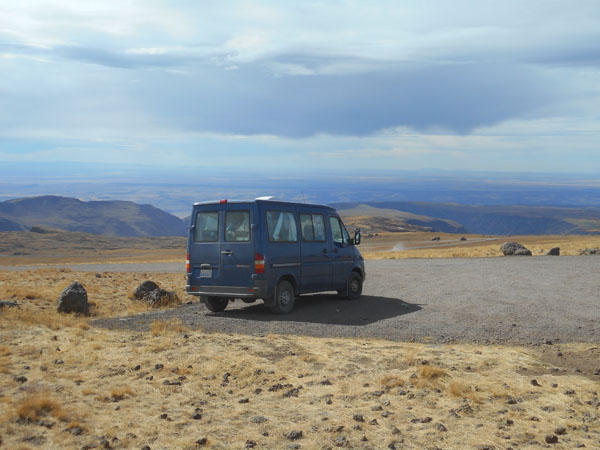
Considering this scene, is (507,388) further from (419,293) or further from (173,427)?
(419,293)

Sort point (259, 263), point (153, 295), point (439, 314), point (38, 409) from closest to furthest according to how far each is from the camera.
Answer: point (38, 409)
point (259, 263)
point (439, 314)
point (153, 295)

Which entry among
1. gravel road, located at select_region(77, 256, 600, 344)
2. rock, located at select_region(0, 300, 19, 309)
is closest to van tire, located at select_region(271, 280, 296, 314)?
gravel road, located at select_region(77, 256, 600, 344)

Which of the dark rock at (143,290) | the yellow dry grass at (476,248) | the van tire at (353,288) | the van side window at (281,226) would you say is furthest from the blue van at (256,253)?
the yellow dry grass at (476,248)

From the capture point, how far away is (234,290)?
1326 centimetres

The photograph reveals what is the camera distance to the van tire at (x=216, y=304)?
14.2 metres

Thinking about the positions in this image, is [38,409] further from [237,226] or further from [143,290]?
[143,290]

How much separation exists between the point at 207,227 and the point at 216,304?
2095mm

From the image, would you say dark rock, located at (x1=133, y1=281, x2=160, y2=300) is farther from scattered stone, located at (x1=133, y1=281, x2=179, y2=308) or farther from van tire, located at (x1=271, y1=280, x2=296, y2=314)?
van tire, located at (x1=271, y1=280, x2=296, y2=314)

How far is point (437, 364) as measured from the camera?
26.8ft

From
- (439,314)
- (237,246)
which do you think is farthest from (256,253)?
(439,314)

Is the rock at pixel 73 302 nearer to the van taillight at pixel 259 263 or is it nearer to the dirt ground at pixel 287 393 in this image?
the dirt ground at pixel 287 393

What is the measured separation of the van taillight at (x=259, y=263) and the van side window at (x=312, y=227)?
5.93ft

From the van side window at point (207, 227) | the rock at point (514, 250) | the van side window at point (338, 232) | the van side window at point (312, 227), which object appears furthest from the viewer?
the rock at point (514, 250)

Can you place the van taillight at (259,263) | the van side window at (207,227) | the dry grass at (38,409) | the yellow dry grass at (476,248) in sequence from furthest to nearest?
the yellow dry grass at (476,248), the van side window at (207,227), the van taillight at (259,263), the dry grass at (38,409)
